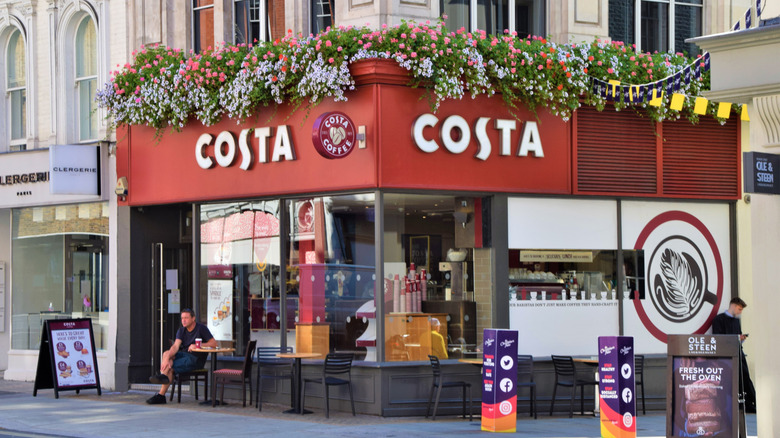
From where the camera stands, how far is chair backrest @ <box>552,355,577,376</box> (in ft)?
52.1

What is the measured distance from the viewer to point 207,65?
16.8 m

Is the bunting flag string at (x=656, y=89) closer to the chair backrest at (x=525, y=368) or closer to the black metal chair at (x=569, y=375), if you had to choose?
the black metal chair at (x=569, y=375)

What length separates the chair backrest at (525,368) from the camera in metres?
16.0

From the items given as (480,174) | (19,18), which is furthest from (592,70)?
(19,18)

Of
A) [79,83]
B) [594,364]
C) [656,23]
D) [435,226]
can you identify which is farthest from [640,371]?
[79,83]

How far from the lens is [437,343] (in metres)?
15.9

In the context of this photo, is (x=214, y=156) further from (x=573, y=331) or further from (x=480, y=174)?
(x=573, y=331)

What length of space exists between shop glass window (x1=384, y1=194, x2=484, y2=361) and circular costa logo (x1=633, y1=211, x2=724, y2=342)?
2.90 metres

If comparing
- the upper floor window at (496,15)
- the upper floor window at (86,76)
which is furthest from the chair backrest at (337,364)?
A: the upper floor window at (86,76)


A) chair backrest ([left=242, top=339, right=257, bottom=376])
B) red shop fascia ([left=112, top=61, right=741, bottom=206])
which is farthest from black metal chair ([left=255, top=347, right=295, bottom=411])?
red shop fascia ([left=112, top=61, right=741, bottom=206])

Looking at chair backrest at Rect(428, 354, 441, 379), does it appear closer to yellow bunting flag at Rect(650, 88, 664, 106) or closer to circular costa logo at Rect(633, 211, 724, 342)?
circular costa logo at Rect(633, 211, 724, 342)

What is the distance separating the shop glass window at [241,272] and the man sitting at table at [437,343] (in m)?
2.27

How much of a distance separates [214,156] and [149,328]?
393 centimetres

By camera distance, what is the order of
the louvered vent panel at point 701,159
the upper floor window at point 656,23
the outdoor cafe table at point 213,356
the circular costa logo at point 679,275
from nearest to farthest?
the outdoor cafe table at point 213,356 < the circular costa logo at point 679,275 < the louvered vent panel at point 701,159 < the upper floor window at point 656,23
